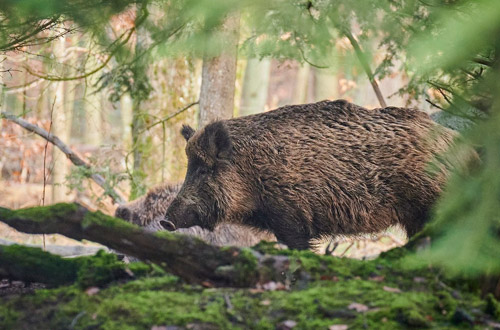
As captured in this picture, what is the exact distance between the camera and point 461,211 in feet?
12.5

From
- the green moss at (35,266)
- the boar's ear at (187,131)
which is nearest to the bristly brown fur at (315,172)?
the boar's ear at (187,131)

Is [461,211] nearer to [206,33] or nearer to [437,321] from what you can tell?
[437,321]

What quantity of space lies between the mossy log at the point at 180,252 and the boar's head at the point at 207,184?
1.85 metres

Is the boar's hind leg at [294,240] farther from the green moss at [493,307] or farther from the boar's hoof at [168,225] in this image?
the green moss at [493,307]

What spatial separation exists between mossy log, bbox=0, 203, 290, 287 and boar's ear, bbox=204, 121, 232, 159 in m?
1.97

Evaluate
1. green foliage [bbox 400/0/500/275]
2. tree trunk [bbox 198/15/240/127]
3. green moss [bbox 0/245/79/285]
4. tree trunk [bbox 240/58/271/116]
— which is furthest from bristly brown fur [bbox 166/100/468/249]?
tree trunk [bbox 240/58/271/116]

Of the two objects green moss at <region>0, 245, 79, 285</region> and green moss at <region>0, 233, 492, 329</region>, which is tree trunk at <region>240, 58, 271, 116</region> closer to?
green moss at <region>0, 245, 79, 285</region>

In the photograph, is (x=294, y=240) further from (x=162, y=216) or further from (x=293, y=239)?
(x=162, y=216)

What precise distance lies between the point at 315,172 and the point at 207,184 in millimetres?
976

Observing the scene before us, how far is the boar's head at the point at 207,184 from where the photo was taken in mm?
5734

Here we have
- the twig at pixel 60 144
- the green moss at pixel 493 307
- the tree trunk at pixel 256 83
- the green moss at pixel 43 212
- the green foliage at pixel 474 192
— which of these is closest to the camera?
the green foliage at pixel 474 192

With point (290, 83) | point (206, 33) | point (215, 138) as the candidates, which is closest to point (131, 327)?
point (215, 138)

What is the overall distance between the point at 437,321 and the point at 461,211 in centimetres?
69

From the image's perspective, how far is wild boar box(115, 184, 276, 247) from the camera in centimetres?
707
